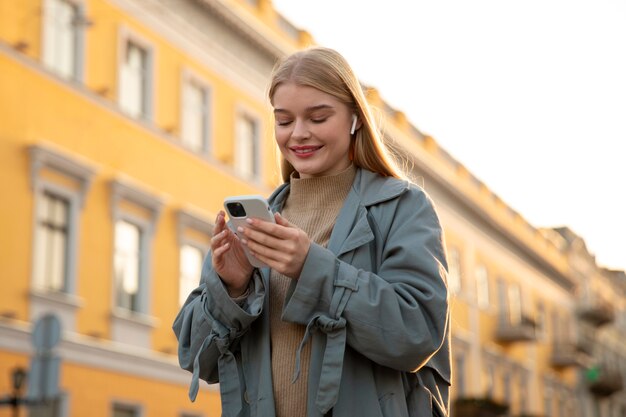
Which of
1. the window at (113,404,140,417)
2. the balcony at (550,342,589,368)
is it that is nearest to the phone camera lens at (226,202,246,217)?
the window at (113,404,140,417)

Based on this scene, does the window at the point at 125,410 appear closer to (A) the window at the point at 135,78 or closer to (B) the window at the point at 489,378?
(A) the window at the point at 135,78

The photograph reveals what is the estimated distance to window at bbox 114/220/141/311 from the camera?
20891 millimetres

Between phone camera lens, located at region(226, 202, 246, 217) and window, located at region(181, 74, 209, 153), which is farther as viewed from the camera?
window, located at region(181, 74, 209, 153)

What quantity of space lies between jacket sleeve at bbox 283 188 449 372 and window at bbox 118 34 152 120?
19.0 metres

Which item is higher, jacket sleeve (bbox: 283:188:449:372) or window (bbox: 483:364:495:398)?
window (bbox: 483:364:495:398)

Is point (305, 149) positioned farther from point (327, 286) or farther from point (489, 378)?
point (489, 378)

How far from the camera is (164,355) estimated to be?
72.7 feet

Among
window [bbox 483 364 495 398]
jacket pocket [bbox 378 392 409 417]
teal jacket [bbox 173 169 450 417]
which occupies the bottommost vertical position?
jacket pocket [bbox 378 392 409 417]

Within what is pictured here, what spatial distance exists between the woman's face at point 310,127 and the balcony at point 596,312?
55.6 meters

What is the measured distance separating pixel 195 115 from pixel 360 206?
21413 millimetres

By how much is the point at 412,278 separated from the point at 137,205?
62.5 feet

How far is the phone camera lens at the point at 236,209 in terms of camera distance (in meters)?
2.78

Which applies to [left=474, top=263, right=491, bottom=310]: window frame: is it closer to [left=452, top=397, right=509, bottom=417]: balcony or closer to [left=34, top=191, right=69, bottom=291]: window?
[left=452, top=397, right=509, bottom=417]: balcony

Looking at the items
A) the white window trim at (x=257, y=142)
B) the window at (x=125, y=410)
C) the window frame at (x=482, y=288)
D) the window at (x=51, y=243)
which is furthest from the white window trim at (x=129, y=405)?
the window frame at (x=482, y=288)
